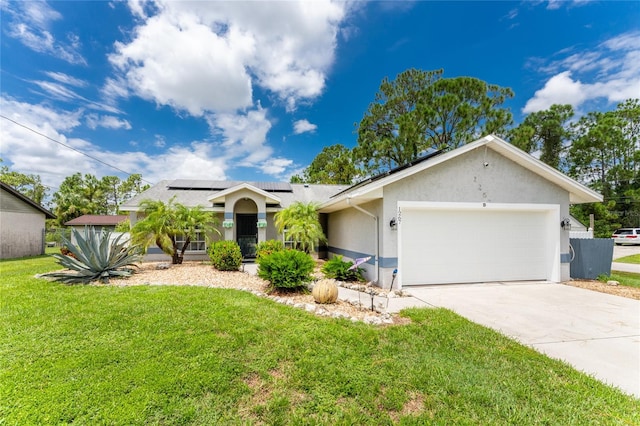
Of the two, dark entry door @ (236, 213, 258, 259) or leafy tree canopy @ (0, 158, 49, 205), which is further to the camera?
leafy tree canopy @ (0, 158, 49, 205)

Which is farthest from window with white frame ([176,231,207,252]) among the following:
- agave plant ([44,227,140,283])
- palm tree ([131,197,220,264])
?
agave plant ([44,227,140,283])

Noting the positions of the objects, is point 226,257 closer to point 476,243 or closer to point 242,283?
point 242,283

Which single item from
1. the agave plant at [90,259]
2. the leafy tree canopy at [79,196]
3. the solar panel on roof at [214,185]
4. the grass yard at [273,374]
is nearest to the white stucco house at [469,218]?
the grass yard at [273,374]

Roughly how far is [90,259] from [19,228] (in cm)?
1472

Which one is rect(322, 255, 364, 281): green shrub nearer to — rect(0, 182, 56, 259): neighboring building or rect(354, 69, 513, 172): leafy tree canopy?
rect(354, 69, 513, 172): leafy tree canopy

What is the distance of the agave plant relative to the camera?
827 cm

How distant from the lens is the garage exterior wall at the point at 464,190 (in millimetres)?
8680

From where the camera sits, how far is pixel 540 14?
10453 mm

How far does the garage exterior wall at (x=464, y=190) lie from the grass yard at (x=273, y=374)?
357cm

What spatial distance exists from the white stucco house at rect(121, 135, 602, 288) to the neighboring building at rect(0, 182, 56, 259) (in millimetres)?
20350

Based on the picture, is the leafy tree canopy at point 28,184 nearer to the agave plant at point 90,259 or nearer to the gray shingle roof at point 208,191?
the gray shingle roof at point 208,191

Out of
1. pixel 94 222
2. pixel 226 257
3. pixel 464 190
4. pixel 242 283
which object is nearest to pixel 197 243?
pixel 226 257

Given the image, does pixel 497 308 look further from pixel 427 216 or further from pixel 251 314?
pixel 251 314

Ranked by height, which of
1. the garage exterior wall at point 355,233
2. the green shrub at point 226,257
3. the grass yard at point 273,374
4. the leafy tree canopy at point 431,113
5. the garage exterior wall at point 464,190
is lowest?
the grass yard at point 273,374
